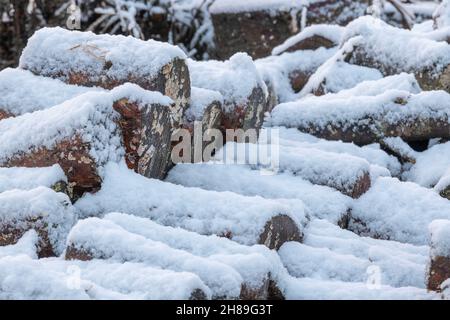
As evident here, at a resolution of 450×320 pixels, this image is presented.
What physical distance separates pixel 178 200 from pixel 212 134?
1180 millimetres

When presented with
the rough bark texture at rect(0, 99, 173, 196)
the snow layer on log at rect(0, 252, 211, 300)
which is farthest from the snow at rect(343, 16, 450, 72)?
the snow layer on log at rect(0, 252, 211, 300)

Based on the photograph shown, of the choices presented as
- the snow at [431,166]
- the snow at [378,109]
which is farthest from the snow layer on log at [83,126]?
the snow at [431,166]

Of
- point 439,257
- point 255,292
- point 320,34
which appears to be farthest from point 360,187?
point 320,34

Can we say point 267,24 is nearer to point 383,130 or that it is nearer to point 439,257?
point 383,130

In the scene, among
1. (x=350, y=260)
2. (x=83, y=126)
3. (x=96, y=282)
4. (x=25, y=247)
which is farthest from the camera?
(x=83, y=126)

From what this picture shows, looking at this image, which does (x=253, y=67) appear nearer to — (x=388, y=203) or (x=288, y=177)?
(x=288, y=177)

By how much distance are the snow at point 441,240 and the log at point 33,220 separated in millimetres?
1736

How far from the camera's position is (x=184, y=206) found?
4.55 meters

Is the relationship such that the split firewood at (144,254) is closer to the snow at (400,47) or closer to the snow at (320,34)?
the snow at (400,47)

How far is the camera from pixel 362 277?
436cm

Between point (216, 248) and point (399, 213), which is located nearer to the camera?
point (216, 248)

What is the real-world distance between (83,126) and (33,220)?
1.92 feet
